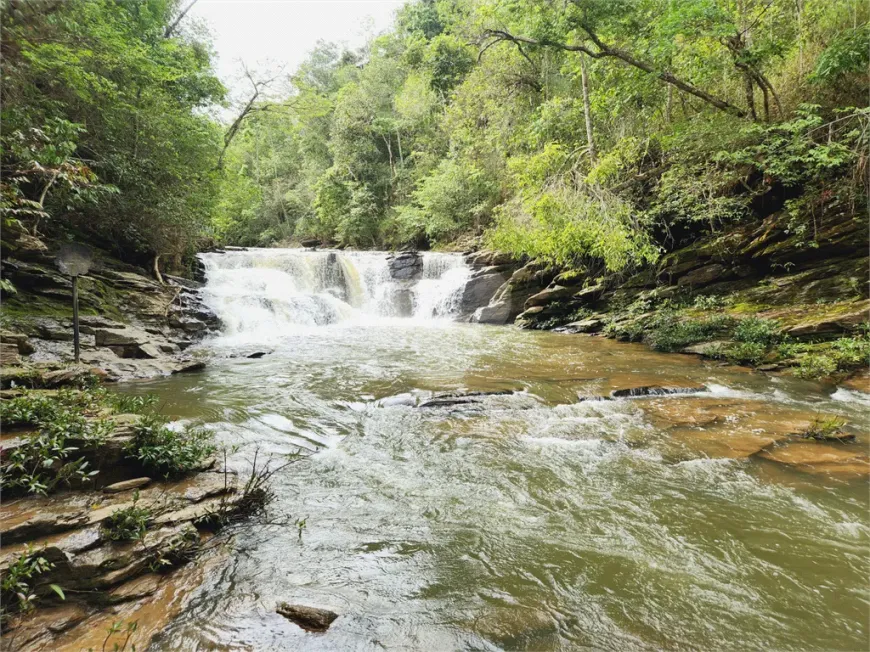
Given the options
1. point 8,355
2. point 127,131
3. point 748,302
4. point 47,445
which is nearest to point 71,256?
point 127,131

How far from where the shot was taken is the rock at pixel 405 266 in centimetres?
1844

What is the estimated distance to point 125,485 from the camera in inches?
125

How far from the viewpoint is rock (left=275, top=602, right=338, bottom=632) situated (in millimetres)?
2332

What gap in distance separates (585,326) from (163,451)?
37.3 ft

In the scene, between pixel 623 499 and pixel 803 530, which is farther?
pixel 623 499

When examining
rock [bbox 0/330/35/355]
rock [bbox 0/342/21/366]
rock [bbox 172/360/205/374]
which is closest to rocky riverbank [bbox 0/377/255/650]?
rock [bbox 0/342/21/366]

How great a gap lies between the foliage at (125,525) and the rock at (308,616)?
1062 mm

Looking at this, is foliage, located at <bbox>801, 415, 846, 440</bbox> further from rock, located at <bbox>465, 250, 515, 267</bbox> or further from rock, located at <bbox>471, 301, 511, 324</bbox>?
rock, located at <bbox>465, 250, 515, 267</bbox>

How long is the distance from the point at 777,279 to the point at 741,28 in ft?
21.2

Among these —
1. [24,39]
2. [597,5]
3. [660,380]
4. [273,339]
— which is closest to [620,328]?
[660,380]

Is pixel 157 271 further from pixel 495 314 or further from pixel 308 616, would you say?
pixel 308 616

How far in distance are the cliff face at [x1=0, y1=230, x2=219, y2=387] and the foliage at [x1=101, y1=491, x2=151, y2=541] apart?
3.79m

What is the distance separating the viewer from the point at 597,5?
9.12 m

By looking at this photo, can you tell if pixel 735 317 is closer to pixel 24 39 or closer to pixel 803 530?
pixel 803 530
